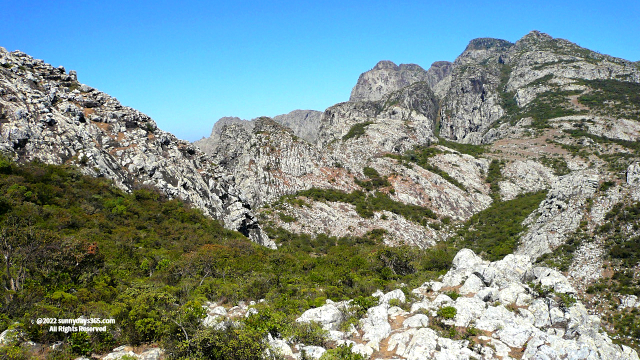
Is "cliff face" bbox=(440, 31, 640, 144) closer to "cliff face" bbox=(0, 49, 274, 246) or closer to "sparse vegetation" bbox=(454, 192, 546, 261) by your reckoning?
"sparse vegetation" bbox=(454, 192, 546, 261)

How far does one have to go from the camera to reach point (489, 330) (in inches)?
645

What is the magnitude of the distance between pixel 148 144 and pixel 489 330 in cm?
4753

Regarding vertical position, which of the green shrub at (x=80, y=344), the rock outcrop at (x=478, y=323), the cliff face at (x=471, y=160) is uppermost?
the cliff face at (x=471, y=160)

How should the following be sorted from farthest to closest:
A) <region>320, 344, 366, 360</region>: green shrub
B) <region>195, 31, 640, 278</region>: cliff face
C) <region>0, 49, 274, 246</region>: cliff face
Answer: <region>195, 31, 640, 278</region>: cliff face → <region>0, 49, 274, 246</region>: cliff face → <region>320, 344, 366, 360</region>: green shrub

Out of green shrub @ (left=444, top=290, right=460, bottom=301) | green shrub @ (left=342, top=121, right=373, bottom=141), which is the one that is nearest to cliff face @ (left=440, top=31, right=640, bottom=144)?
green shrub @ (left=342, top=121, right=373, bottom=141)

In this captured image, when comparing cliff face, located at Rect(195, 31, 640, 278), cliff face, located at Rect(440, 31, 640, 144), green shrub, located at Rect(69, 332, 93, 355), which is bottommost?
green shrub, located at Rect(69, 332, 93, 355)

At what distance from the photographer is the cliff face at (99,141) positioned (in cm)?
3812

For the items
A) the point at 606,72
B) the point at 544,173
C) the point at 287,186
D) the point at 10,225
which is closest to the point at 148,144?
the point at 10,225

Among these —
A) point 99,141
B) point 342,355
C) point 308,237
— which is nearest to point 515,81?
point 308,237

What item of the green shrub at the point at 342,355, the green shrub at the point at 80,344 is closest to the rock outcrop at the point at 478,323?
the green shrub at the point at 342,355

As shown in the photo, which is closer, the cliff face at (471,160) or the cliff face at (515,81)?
the cliff face at (471,160)

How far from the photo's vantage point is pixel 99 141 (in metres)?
43.9

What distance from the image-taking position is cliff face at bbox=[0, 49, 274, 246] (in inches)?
1501

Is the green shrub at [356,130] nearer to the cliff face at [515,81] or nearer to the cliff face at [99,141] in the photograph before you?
the cliff face at [515,81]
